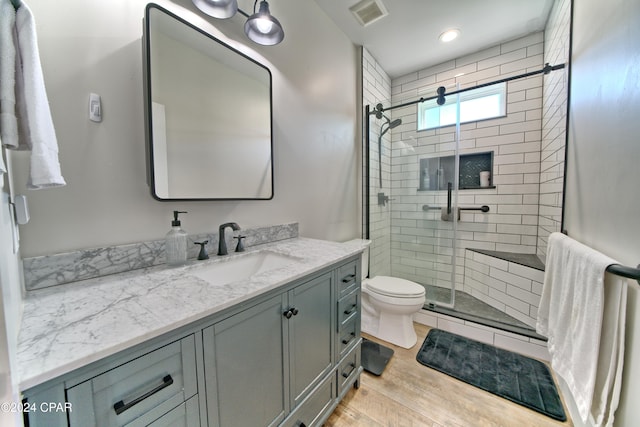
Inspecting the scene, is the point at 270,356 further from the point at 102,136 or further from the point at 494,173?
the point at 494,173

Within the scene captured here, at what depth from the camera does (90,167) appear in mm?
875

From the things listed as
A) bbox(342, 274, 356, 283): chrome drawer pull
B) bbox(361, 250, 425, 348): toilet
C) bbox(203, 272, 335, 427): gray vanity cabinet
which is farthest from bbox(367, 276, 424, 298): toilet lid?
bbox(203, 272, 335, 427): gray vanity cabinet

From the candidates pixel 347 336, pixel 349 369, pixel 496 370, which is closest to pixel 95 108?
pixel 347 336

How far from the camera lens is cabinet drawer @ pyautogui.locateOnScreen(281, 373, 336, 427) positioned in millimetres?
999

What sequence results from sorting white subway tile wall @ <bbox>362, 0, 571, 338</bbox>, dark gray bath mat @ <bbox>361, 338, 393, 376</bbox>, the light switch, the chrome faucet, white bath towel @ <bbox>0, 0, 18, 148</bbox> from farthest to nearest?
white subway tile wall @ <bbox>362, 0, 571, 338</bbox> < dark gray bath mat @ <bbox>361, 338, 393, 376</bbox> < the chrome faucet < the light switch < white bath towel @ <bbox>0, 0, 18, 148</bbox>

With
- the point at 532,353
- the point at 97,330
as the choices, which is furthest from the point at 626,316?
the point at 97,330

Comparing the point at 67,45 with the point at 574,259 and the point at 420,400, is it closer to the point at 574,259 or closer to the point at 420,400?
the point at 574,259

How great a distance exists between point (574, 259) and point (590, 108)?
0.82 m

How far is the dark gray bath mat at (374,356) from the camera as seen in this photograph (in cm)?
163

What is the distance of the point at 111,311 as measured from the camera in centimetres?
64

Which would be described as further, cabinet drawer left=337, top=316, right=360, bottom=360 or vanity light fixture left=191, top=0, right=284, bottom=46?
cabinet drawer left=337, top=316, right=360, bottom=360

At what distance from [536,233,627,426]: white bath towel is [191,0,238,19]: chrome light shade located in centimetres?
190

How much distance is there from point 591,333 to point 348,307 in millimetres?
964

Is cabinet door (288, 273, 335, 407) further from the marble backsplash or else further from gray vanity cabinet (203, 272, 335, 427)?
the marble backsplash
